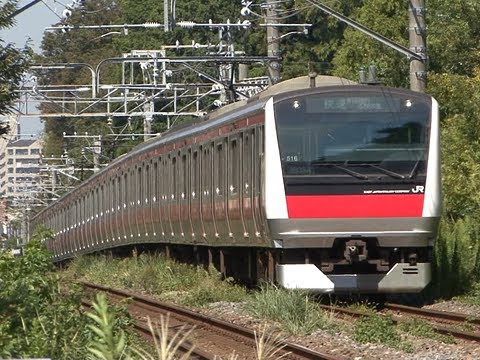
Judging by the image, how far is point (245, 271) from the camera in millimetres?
23172

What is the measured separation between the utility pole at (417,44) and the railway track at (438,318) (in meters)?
4.10

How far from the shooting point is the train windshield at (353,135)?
1850cm

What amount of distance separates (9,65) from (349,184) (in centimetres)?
443

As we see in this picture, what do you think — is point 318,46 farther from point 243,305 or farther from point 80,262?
point 243,305

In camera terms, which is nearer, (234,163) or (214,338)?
(214,338)

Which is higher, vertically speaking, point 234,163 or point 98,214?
point 234,163

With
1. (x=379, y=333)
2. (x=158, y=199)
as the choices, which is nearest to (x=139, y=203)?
(x=158, y=199)

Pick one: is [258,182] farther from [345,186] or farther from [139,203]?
[139,203]

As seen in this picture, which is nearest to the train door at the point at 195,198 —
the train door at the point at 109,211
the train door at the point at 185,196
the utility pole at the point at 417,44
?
the train door at the point at 185,196

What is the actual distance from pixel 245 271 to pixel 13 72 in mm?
6300

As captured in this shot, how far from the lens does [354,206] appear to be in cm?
1856

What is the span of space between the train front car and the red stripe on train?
0.01 meters

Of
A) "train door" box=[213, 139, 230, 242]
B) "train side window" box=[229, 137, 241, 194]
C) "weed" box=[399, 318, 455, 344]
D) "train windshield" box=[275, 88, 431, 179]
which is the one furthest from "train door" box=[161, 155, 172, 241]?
"weed" box=[399, 318, 455, 344]

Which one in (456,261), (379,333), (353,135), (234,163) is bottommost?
(379,333)
